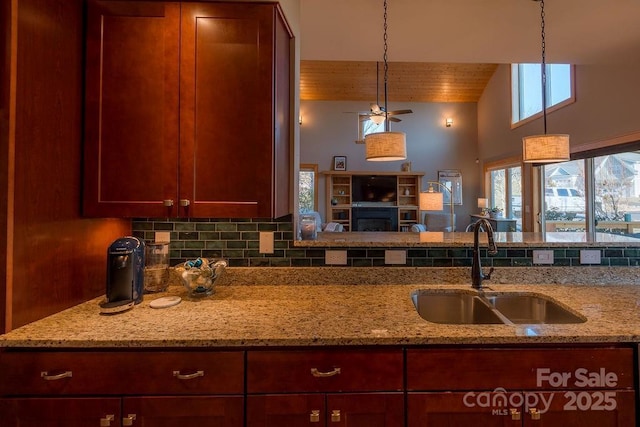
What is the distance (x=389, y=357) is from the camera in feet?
3.47

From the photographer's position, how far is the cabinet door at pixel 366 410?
3.43ft

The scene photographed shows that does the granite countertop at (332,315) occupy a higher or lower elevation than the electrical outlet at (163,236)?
lower

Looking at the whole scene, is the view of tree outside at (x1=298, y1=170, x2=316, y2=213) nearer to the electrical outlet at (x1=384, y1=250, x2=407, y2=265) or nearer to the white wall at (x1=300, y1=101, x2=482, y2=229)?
the white wall at (x1=300, y1=101, x2=482, y2=229)

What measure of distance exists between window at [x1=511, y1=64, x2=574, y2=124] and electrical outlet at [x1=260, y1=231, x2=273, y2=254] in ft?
16.1

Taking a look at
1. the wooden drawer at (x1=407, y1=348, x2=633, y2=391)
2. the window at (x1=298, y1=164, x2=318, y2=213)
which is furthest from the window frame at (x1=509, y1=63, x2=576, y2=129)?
the wooden drawer at (x1=407, y1=348, x2=633, y2=391)

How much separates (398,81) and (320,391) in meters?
7.40

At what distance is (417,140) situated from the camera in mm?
7879

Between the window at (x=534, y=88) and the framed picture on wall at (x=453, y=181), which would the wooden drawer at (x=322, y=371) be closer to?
the window at (x=534, y=88)

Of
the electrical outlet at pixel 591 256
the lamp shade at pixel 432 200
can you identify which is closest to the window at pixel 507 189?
the lamp shade at pixel 432 200

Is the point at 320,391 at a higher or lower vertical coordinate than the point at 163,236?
lower

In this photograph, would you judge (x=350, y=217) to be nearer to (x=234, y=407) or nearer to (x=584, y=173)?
(x=584, y=173)

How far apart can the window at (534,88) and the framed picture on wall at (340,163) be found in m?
3.61

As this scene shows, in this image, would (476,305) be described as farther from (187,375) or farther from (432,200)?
(432,200)

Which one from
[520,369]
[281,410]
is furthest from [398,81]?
[281,410]
